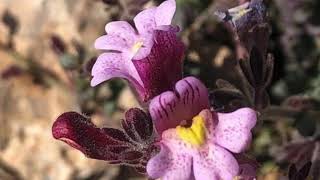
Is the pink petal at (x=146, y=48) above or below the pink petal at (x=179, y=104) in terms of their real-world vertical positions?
above

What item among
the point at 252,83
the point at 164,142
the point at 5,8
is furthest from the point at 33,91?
the point at 164,142

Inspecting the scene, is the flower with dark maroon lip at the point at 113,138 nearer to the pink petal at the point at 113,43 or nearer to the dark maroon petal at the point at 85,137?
the dark maroon petal at the point at 85,137

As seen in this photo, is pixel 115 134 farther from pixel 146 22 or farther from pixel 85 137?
pixel 146 22

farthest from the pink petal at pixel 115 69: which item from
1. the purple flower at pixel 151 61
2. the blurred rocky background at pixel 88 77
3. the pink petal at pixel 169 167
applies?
the blurred rocky background at pixel 88 77

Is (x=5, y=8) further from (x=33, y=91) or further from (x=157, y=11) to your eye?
(x=157, y=11)

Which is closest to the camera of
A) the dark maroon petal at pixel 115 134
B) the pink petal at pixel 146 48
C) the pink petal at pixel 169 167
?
the pink petal at pixel 169 167

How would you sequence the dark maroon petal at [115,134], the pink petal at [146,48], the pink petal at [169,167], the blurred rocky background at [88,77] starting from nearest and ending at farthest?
the pink petal at [169,167] → the pink petal at [146,48] → the dark maroon petal at [115,134] → the blurred rocky background at [88,77]

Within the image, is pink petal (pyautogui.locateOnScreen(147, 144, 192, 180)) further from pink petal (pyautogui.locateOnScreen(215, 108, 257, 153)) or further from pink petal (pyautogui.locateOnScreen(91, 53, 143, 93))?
pink petal (pyautogui.locateOnScreen(91, 53, 143, 93))
